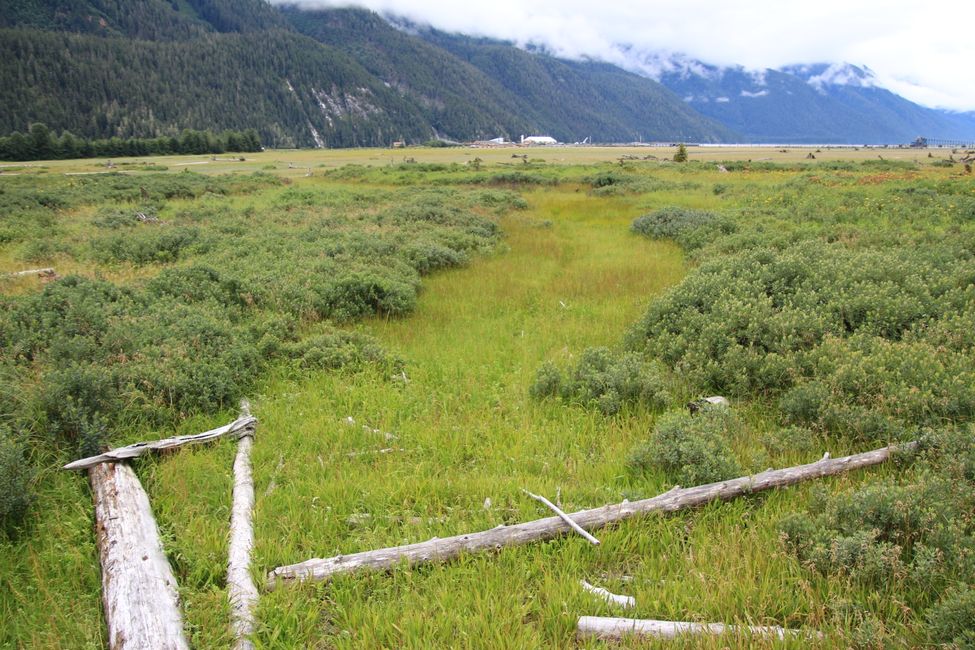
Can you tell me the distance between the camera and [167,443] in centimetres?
558

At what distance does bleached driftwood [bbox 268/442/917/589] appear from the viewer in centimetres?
398

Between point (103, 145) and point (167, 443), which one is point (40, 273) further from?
point (103, 145)

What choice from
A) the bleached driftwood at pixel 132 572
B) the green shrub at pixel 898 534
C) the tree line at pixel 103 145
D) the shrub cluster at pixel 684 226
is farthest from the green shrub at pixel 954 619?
the tree line at pixel 103 145

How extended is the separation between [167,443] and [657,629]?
16.9ft

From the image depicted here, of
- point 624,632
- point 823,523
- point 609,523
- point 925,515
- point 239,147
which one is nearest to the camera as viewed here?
point 624,632

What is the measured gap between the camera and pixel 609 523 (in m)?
4.40

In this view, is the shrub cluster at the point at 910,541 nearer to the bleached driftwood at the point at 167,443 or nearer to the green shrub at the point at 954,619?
the green shrub at the point at 954,619

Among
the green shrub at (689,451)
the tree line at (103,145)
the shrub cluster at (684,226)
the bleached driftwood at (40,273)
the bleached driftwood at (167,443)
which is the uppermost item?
the tree line at (103,145)

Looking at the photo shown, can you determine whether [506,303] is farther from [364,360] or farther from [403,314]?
[364,360]

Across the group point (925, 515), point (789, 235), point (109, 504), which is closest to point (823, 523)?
point (925, 515)

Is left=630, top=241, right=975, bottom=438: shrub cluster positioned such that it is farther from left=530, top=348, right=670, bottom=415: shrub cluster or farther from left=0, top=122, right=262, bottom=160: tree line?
left=0, top=122, right=262, bottom=160: tree line

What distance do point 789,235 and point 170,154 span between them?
118 meters

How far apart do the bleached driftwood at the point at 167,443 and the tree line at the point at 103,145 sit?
108515 millimetres

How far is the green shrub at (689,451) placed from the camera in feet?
16.2
